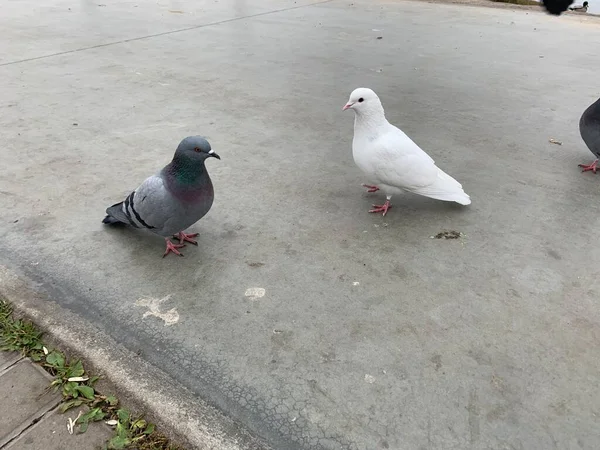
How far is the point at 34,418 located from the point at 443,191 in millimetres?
2370

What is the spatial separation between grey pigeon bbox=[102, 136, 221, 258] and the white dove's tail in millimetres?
1297

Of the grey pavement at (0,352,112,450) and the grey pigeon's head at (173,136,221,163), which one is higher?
the grey pigeon's head at (173,136,221,163)

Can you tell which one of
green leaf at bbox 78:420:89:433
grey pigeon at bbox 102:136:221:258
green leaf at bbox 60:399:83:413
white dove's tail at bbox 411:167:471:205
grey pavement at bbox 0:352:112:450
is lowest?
grey pavement at bbox 0:352:112:450

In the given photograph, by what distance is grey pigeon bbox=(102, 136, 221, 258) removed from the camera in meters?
2.21

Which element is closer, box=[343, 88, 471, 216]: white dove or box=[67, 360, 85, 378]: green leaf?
box=[67, 360, 85, 378]: green leaf

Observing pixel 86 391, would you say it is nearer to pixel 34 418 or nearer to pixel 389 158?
pixel 34 418

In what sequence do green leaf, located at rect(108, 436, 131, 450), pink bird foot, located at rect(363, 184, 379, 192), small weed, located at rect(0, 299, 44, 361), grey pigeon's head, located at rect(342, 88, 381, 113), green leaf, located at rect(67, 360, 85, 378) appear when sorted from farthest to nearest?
1. pink bird foot, located at rect(363, 184, 379, 192)
2. grey pigeon's head, located at rect(342, 88, 381, 113)
3. small weed, located at rect(0, 299, 44, 361)
4. green leaf, located at rect(67, 360, 85, 378)
5. green leaf, located at rect(108, 436, 131, 450)

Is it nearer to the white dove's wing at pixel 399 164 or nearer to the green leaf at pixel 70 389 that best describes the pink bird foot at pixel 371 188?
the white dove's wing at pixel 399 164

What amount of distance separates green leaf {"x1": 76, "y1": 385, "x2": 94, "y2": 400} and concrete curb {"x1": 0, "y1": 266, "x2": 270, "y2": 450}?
0.14ft

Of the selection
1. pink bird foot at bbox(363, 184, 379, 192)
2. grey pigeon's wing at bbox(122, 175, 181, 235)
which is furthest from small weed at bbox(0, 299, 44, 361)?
pink bird foot at bbox(363, 184, 379, 192)

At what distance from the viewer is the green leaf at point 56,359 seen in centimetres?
179

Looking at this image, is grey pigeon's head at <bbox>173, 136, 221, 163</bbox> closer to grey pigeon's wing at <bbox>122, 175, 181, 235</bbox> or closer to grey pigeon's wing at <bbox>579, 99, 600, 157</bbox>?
grey pigeon's wing at <bbox>122, 175, 181, 235</bbox>

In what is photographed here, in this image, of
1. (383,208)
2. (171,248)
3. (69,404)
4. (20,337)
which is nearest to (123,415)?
(69,404)

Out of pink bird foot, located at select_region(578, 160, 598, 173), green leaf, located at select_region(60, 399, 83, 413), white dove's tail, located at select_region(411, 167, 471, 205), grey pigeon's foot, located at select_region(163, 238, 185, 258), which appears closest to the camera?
green leaf, located at select_region(60, 399, 83, 413)
